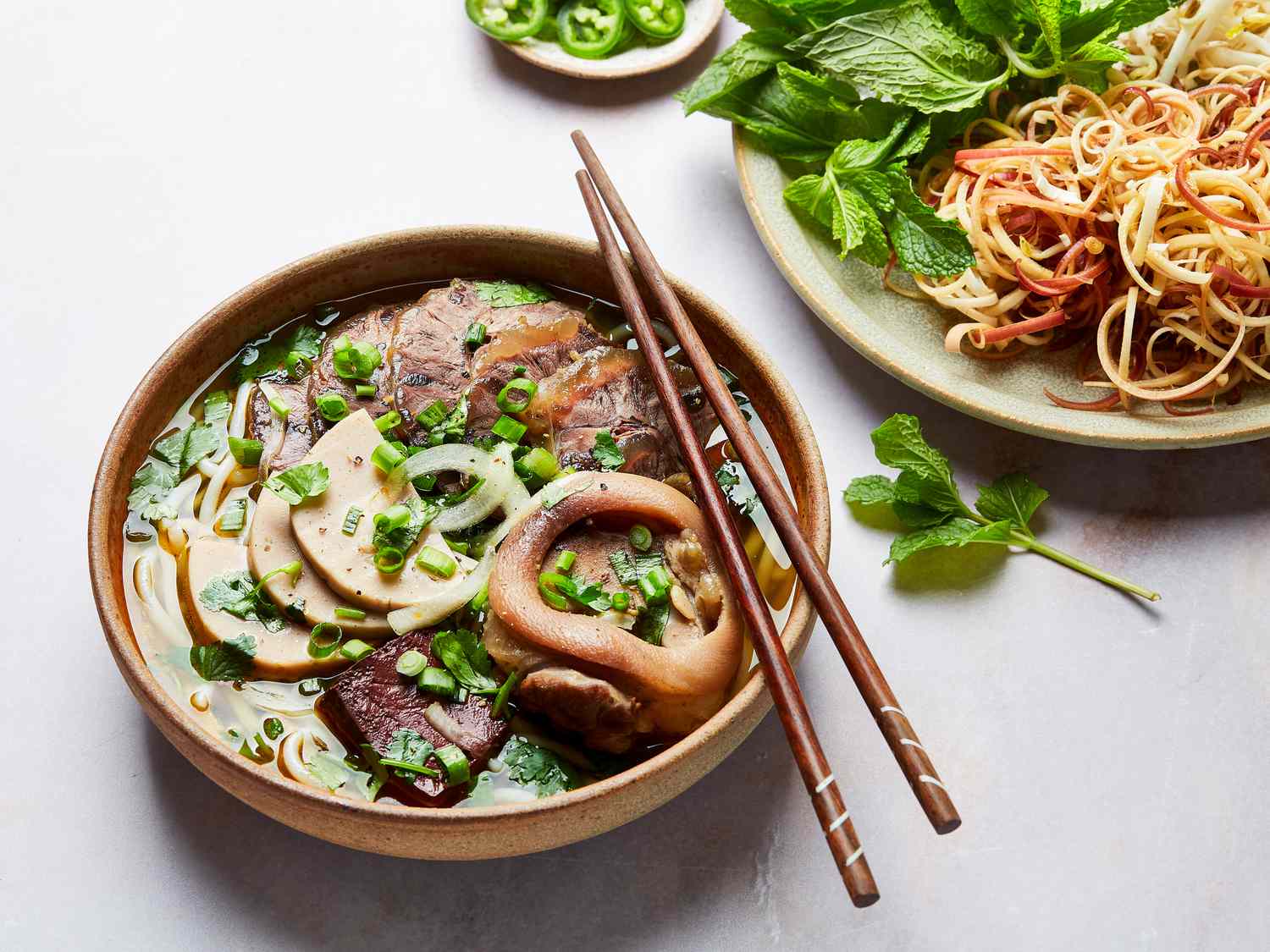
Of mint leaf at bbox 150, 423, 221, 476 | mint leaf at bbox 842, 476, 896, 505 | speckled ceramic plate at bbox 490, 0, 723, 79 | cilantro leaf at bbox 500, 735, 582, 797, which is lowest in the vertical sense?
mint leaf at bbox 842, 476, 896, 505

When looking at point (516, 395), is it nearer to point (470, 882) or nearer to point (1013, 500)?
point (470, 882)

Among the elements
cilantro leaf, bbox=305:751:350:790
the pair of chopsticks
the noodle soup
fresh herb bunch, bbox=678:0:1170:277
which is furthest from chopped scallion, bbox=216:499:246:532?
fresh herb bunch, bbox=678:0:1170:277

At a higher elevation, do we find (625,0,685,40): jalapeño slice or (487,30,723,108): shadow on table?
(625,0,685,40): jalapeño slice

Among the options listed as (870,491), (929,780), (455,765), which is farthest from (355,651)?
(870,491)

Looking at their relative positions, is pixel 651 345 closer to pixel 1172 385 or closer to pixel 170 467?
pixel 170 467

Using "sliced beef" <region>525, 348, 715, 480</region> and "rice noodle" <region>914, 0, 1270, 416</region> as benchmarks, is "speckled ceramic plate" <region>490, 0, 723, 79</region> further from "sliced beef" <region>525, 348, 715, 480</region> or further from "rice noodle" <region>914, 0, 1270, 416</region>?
"sliced beef" <region>525, 348, 715, 480</region>

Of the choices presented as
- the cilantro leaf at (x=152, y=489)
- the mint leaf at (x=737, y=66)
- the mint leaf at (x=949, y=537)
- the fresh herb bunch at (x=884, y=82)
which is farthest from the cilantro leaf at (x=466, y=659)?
the mint leaf at (x=737, y=66)

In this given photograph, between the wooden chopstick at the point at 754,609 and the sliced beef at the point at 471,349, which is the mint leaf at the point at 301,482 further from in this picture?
the wooden chopstick at the point at 754,609
